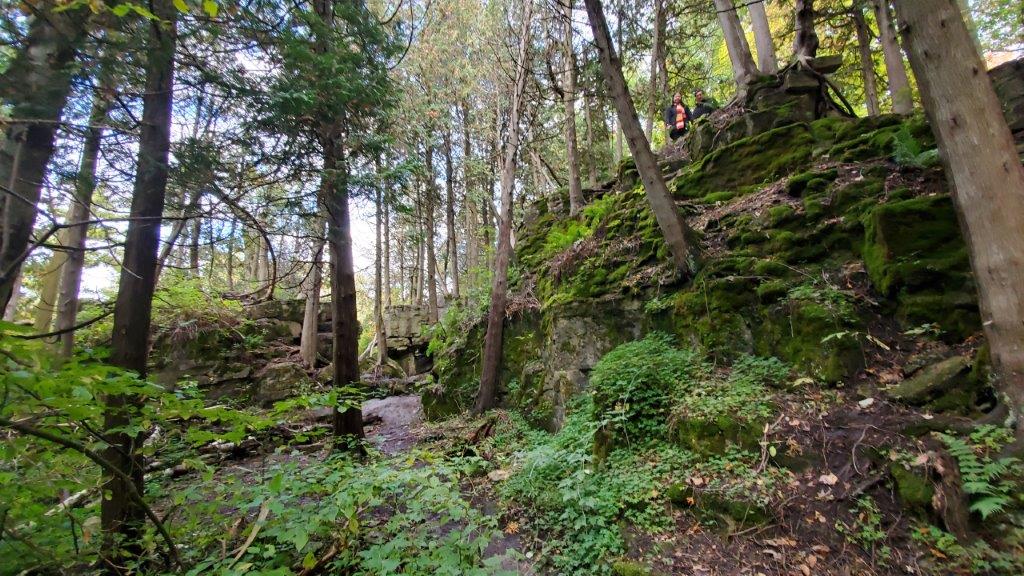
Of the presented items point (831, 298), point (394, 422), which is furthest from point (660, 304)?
point (394, 422)

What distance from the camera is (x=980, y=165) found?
3.09m

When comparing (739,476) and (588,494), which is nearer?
(739,476)

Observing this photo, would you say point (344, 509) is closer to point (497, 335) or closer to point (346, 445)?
point (346, 445)

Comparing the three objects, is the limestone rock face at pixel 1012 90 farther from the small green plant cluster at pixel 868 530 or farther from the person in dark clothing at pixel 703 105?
the person in dark clothing at pixel 703 105

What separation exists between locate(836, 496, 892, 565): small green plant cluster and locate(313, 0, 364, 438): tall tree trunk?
5679 mm

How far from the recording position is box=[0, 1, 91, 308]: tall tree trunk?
3.10 metres

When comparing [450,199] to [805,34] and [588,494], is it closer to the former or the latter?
[805,34]

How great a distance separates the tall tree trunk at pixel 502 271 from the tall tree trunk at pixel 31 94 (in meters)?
6.86

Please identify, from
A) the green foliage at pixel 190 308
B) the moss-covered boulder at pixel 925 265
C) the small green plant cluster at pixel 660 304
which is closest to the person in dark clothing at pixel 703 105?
the small green plant cluster at pixel 660 304

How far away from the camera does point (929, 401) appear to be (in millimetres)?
3393

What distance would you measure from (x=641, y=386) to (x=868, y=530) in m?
2.45

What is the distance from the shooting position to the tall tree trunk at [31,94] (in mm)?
3097

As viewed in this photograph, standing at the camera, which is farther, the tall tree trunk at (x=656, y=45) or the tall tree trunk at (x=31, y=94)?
the tall tree trunk at (x=656, y=45)

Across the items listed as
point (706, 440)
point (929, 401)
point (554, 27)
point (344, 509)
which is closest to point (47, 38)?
point (344, 509)
